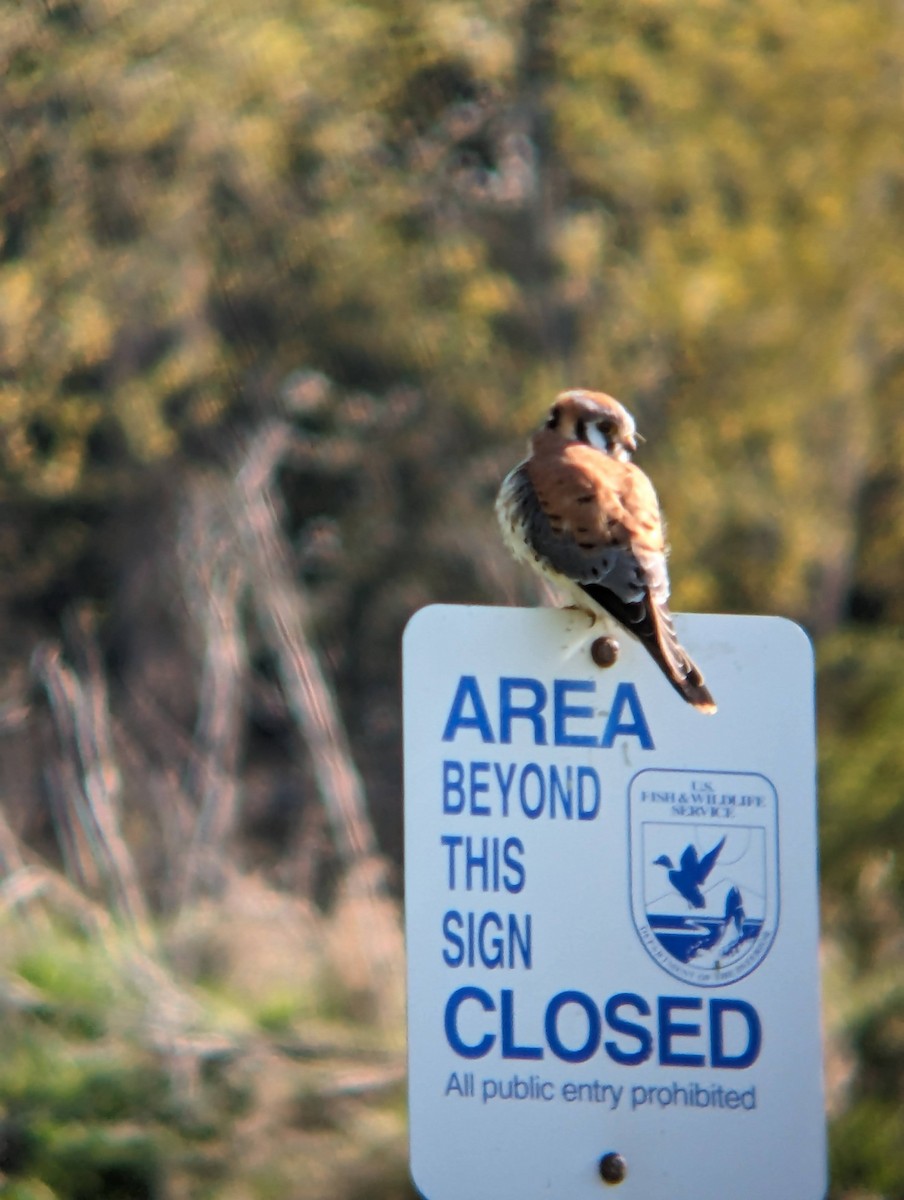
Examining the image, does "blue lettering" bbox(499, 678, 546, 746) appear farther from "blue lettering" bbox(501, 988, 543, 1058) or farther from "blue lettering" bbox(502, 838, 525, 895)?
"blue lettering" bbox(501, 988, 543, 1058)

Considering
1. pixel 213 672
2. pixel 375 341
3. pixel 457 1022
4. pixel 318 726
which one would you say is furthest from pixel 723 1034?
pixel 375 341

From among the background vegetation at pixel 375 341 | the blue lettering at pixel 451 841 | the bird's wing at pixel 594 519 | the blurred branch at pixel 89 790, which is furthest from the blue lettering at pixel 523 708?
the background vegetation at pixel 375 341

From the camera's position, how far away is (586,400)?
2877 mm

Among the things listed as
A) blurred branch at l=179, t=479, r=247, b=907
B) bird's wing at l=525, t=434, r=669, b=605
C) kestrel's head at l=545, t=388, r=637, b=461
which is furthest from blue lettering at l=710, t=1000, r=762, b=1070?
blurred branch at l=179, t=479, r=247, b=907

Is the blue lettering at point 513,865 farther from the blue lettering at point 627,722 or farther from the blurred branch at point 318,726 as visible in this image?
the blurred branch at point 318,726

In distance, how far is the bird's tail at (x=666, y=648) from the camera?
181 centimetres

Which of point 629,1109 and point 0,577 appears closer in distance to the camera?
point 629,1109

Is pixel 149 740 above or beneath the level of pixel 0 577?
beneath

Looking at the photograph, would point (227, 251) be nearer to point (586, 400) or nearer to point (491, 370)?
point (491, 370)

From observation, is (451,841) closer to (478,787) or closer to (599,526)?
(478,787)

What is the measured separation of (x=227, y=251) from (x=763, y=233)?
8.00 feet

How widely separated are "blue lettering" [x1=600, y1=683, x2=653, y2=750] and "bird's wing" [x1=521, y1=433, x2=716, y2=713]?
0.24m

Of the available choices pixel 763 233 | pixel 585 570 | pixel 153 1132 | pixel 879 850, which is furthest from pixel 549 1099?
pixel 763 233

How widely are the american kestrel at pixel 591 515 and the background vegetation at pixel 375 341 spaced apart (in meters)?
3.68
